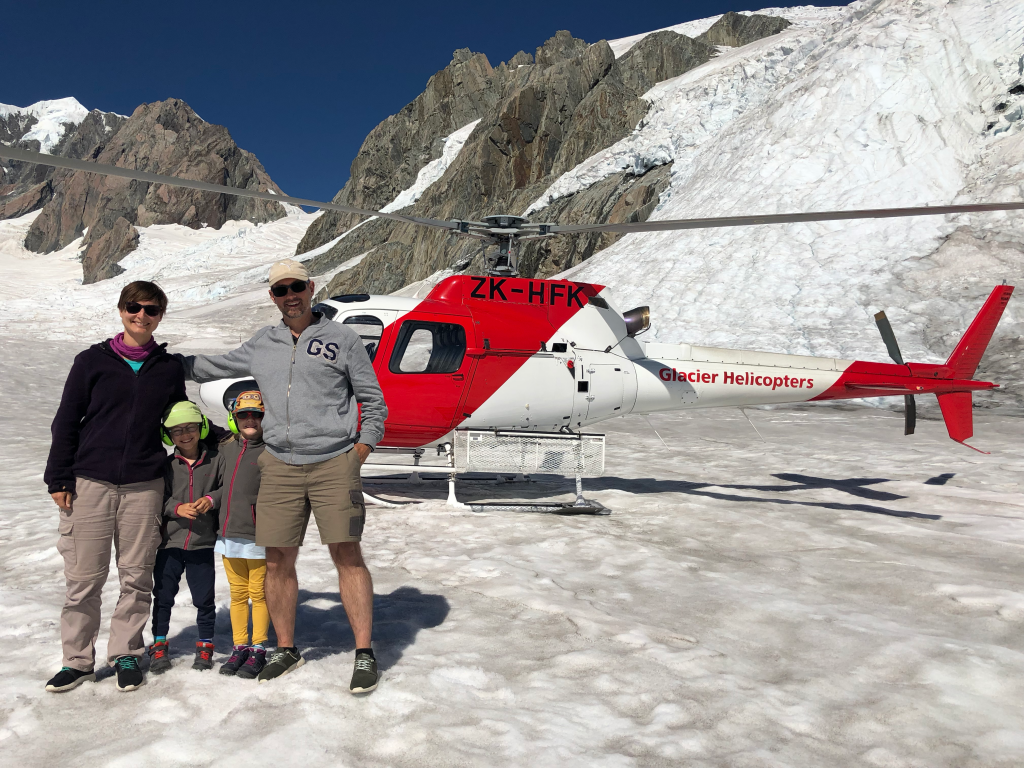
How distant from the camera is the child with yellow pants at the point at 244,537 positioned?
3.25 m

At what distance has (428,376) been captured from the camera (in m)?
6.89

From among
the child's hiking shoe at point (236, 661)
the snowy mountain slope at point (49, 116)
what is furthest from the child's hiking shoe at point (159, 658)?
the snowy mountain slope at point (49, 116)

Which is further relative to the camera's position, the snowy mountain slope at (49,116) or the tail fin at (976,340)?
the snowy mountain slope at (49,116)

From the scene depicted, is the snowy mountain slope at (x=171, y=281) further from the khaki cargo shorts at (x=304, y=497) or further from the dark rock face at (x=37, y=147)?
the khaki cargo shorts at (x=304, y=497)

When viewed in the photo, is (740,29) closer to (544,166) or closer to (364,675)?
(544,166)

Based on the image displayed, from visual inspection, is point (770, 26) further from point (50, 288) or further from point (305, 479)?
point (50, 288)

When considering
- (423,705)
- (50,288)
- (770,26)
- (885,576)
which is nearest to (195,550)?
(423,705)

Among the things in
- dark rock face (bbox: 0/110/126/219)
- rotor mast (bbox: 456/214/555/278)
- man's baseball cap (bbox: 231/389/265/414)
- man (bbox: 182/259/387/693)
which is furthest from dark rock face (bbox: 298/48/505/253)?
dark rock face (bbox: 0/110/126/219)

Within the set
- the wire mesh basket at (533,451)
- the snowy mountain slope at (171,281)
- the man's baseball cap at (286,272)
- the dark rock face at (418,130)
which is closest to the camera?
the man's baseball cap at (286,272)

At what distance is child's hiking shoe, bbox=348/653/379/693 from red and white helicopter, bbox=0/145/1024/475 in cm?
362

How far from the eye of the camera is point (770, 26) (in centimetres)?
5484

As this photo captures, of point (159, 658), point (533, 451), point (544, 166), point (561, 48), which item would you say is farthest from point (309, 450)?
point (561, 48)

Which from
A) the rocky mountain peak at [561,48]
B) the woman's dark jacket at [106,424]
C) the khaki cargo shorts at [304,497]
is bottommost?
the khaki cargo shorts at [304,497]

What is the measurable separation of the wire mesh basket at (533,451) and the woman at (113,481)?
13.5ft
